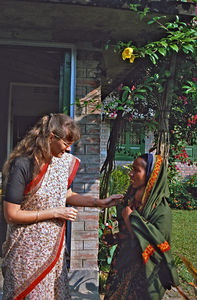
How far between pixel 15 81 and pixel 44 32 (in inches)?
125

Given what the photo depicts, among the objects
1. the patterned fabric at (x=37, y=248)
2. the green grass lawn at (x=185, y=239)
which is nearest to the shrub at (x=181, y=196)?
the green grass lawn at (x=185, y=239)

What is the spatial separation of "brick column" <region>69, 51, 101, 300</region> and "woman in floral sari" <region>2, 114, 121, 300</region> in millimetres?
1440

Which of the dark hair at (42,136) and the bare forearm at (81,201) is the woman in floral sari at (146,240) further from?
the dark hair at (42,136)

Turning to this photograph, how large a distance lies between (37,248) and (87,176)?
161 cm

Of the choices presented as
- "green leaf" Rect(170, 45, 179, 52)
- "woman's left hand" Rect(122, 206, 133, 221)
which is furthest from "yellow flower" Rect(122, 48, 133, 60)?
"woman's left hand" Rect(122, 206, 133, 221)

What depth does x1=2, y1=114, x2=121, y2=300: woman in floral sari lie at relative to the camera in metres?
1.88

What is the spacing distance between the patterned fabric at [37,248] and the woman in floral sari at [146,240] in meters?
0.49

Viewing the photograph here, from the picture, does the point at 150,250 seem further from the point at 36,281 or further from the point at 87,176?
the point at 87,176

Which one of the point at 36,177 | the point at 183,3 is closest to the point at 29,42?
the point at 183,3

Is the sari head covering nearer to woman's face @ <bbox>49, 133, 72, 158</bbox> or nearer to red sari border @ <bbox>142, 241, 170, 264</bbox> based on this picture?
red sari border @ <bbox>142, 241, 170, 264</bbox>

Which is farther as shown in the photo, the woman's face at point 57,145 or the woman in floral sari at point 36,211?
the woman's face at point 57,145

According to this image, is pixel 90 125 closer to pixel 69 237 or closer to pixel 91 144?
pixel 91 144

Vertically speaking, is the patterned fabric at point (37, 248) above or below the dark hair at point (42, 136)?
below

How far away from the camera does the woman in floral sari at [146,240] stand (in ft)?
6.77
